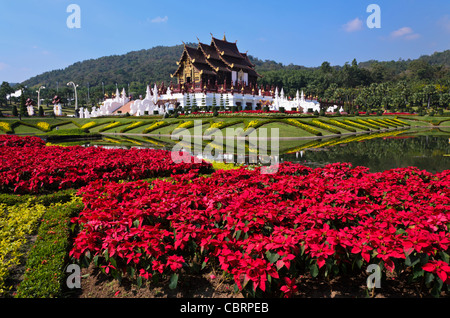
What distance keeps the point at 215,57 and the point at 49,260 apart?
2284 inches

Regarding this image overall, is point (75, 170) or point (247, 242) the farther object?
point (75, 170)

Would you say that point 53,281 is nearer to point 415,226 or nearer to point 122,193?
point 122,193

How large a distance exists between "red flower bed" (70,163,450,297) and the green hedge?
18.3 inches

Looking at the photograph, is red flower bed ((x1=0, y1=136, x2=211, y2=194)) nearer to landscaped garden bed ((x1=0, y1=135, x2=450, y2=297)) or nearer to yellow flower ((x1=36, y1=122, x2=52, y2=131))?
landscaped garden bed ((x1=0, y1=135, x2=450, y2=297))

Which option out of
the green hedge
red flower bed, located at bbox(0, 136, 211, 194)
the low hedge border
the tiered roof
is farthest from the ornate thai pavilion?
the green hedge

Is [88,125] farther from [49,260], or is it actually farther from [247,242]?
[247,242]

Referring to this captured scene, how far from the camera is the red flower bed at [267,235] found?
3.89m

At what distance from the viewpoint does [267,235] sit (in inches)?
203

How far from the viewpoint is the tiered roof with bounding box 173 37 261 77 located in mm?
56481

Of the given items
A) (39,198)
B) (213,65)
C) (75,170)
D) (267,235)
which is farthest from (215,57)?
(267,235)

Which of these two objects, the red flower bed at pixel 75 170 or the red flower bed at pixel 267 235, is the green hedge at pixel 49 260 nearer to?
the red flower bed at pixel 267 235

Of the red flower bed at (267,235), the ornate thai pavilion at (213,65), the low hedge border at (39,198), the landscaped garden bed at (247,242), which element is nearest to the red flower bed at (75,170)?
the low hedge border at (39,198)
